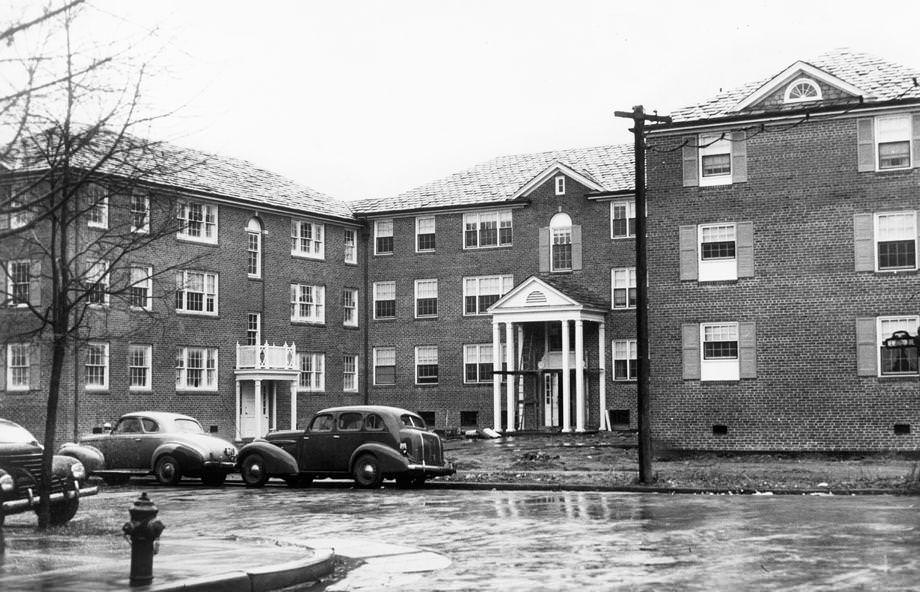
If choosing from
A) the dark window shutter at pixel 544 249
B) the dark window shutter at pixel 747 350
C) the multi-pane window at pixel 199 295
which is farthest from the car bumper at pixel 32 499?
the dark window shutter at pixel 544 249

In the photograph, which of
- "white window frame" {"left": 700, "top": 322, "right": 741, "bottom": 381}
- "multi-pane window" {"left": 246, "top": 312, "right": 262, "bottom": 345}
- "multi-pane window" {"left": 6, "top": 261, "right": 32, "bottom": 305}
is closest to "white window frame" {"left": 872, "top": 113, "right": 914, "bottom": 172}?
"white window frame" {"left": 700, "top": 322, "right": 741, "bottom": 381}

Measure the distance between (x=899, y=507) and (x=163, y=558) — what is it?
11411 millimetres

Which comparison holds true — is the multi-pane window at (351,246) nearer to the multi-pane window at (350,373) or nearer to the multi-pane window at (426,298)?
the multi-pane window at (426,298)

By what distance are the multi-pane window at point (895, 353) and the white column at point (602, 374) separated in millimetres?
15366

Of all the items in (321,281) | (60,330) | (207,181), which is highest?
(207,181)

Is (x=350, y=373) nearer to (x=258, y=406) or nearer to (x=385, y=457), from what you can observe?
(x=258, y=406)

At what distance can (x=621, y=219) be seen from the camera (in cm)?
4712

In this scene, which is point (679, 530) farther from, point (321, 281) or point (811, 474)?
point (321, 281)

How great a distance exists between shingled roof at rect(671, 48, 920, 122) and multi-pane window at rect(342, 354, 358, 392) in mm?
22066

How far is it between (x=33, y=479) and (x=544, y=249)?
34.2 meters

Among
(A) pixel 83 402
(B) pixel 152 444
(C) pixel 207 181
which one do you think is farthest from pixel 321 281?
(B) pixel 152 444

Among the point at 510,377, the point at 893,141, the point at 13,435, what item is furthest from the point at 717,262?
the point at 13,435

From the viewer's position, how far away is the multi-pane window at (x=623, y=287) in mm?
46875

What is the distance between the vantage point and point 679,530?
15148 millimetres
